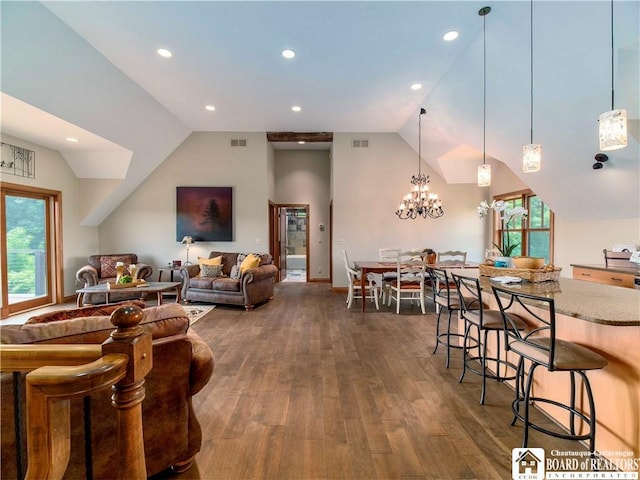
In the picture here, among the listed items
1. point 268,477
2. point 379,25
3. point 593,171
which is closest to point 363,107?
point 379,25

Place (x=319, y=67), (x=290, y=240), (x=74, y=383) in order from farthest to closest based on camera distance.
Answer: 1. (x=290, y=240)
2. (x=319, y=67)
3. (x=74, y=383)

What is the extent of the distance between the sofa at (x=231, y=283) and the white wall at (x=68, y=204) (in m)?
2.25

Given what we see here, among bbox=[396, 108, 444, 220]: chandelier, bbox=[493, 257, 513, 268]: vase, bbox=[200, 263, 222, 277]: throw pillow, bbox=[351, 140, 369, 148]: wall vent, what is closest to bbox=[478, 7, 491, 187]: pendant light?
bbox=[493, 257, 513, 268]: vase

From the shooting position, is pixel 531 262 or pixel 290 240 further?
pixel 290 240

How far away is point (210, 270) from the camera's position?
5.56 m

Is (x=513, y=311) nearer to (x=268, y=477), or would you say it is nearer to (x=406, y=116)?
(x=268, y=477)

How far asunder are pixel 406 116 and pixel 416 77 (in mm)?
1483

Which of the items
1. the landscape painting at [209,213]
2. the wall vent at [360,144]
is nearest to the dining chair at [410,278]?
the wall vent at [360,144]

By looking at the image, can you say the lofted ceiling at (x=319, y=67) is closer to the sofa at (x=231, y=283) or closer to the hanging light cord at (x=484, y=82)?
the hanging light cord at (x=484, y=82)

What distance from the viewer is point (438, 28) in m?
3.21

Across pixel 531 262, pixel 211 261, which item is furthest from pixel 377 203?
pixel 531 262

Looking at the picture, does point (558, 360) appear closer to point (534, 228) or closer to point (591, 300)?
point (591, 300)

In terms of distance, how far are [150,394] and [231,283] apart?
3.74 meters

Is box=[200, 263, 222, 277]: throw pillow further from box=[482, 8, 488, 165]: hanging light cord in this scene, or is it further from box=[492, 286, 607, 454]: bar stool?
box=[482, 8, 488, 165]: hanging light cord
